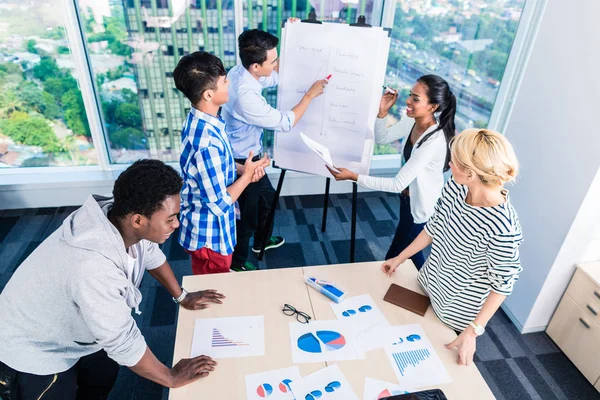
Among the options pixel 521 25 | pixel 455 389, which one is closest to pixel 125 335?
pixel 455 389

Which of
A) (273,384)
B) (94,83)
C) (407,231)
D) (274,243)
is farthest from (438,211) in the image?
(94,83)

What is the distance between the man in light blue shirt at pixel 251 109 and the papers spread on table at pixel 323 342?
109cm

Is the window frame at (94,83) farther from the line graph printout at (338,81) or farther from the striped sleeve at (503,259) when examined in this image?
the striped sleeve at (503,259)

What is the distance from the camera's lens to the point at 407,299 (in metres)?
1.67

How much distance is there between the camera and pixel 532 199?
96.0 inches

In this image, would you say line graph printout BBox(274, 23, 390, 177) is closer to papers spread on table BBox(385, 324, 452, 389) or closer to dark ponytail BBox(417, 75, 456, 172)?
dark ponytail BBox(417, 75, 456, 172)

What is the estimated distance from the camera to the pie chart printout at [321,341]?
144 centimetres

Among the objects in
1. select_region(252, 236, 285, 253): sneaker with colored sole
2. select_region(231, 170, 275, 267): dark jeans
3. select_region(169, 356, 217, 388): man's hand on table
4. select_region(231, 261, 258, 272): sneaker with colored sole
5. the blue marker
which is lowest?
select_region(252, 236, 285, 253): sneaker with colored sole

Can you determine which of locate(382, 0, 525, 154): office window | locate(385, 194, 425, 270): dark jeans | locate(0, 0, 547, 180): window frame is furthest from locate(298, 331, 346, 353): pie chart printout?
locate(382, 0, 525, 154): office window

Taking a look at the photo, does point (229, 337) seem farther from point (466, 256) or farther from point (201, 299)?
point (466, 256)

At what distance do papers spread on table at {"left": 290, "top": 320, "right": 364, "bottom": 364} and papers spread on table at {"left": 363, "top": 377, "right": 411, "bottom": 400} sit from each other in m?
0.11

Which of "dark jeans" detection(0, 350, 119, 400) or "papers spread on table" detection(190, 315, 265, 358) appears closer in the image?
"dark jeans" detection(0, 350, 119, 400)

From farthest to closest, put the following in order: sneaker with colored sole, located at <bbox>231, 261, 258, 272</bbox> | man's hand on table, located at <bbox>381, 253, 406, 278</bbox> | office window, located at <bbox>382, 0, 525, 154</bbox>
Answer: office window, located at <bbox>382, 0, 525, 154</bbox>, sneaker with colored sole, located at <bbox>231, 261, 258, 272</bbox>, man's hand on table, located at <bbox>381, 253, 406, 278</bbox>

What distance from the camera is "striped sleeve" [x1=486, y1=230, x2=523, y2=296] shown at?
1329 mm
